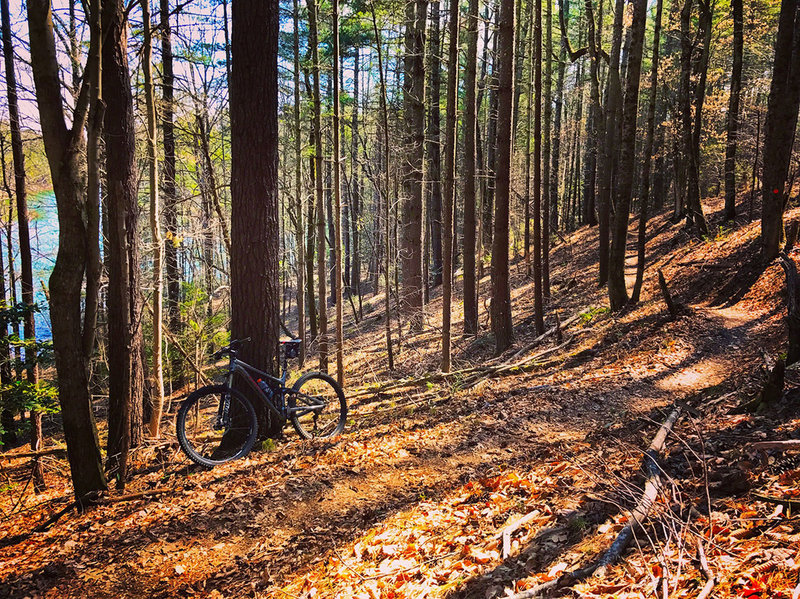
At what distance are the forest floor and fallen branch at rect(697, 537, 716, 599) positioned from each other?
34 millimetres

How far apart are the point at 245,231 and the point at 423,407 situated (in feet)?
13.6

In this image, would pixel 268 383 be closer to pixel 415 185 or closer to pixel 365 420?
pixel 365 420

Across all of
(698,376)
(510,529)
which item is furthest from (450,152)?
(510,529)

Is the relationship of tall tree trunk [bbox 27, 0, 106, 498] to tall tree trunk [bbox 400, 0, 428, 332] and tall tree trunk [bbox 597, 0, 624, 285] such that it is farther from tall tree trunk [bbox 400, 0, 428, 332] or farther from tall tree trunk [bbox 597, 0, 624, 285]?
tall tree trunk [bbox 597, 0, 624, 285]

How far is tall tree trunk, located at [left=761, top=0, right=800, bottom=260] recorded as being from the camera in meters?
10.0

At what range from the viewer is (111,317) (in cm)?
591

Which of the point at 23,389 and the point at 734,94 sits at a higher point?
the point at 734,94

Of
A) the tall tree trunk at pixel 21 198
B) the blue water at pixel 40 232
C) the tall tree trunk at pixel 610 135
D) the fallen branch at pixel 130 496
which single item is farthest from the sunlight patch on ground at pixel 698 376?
the blue water at pixel 40 232

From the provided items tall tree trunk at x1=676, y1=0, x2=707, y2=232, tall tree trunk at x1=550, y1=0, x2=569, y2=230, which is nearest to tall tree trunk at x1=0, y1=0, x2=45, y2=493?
tall tree trunk at x1=676, y1=0, x2=707, y2=232

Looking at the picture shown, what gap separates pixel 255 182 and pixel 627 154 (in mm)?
9292

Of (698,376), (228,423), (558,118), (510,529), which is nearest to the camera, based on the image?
(510,529)

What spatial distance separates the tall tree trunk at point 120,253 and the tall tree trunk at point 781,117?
480 inches

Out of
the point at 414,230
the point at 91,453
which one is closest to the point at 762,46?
the point at 414,230

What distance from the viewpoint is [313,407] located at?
22.3ft
